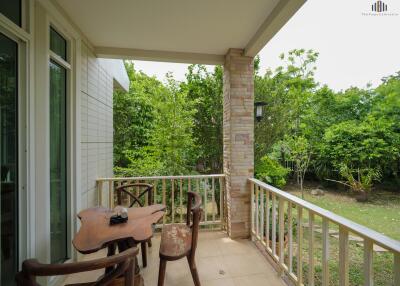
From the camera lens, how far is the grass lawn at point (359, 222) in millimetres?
2562

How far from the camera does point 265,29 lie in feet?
7.50

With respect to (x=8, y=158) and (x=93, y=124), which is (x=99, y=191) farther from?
(x=8, y=158)

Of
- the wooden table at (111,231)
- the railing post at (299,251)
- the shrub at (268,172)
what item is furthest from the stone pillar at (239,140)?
the shrub at (268,172)

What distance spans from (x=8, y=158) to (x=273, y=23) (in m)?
2.68

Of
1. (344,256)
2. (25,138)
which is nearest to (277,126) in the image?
(344,256)

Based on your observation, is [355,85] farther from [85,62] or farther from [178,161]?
[85,62]

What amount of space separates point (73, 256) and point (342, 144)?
790 cm

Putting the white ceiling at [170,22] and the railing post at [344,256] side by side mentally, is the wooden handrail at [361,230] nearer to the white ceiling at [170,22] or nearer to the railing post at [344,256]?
the railing post at [344,256]

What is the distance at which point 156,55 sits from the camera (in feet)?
10.1

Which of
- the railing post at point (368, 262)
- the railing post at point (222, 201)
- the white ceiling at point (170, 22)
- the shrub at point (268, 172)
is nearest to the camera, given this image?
the railing post at point (368, 262)

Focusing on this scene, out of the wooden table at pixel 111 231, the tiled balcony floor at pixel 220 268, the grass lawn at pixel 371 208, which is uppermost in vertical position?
the wooden table at pixel 111 231

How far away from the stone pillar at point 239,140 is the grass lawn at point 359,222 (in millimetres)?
806

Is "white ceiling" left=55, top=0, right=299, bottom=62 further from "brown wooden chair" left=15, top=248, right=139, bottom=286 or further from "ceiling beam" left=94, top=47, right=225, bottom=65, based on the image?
"brown wooden chair" left=15, top=248, right=139, bottom=286

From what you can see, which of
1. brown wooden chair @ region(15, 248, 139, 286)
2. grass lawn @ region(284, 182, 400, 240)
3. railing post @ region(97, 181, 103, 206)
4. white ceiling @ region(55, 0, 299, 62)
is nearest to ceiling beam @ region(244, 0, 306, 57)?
white ceiling @ region(55, 0, 299, 62)
